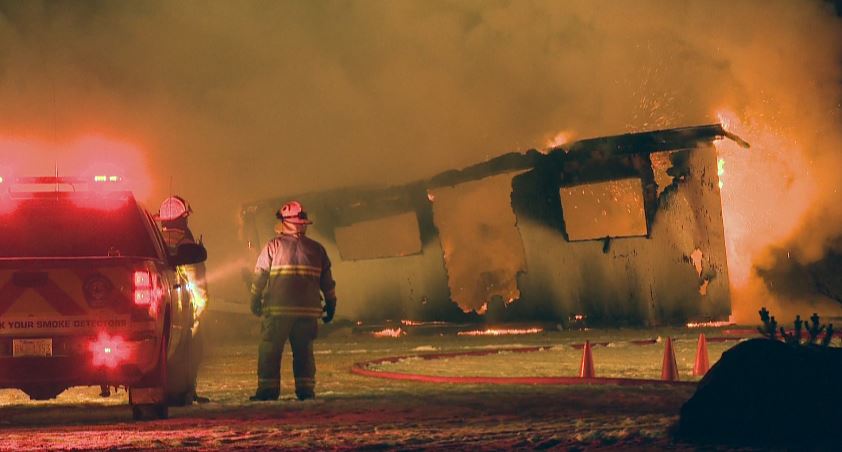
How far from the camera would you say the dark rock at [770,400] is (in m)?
7.90

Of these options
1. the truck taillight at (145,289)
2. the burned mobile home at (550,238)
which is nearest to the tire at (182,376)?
the truck taillight at (145,289)

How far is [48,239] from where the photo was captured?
10.7 metres

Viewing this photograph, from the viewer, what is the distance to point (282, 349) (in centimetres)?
1212

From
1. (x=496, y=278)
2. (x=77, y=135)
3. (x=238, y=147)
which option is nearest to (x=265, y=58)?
(x=238, y=147)

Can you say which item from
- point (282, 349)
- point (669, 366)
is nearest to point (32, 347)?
point (282, 349)

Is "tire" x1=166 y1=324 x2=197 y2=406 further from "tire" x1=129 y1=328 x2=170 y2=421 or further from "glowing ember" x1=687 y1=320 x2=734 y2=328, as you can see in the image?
"glowing ember" x1=687 y1=320 x2=734 y2=328

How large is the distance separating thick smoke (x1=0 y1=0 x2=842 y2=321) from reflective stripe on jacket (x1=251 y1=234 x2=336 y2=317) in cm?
1378

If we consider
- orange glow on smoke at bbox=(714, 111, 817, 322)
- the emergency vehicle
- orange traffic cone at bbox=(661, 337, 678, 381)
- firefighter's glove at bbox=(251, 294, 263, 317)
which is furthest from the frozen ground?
orange glow on smoke at bbox=(714, 111, 817, 322)

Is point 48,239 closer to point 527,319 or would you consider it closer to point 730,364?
point 730,364

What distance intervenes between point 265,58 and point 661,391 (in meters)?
22.9

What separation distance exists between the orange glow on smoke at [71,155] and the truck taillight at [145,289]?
66.0 feet

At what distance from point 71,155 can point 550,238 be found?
1247 cm

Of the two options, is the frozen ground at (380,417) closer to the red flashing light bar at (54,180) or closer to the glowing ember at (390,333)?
the red flashing light bar at (54,180)

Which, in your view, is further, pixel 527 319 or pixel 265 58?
pixel 265 58
